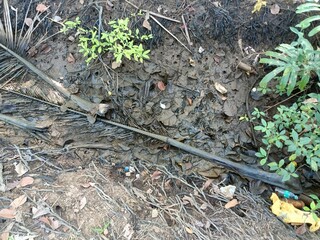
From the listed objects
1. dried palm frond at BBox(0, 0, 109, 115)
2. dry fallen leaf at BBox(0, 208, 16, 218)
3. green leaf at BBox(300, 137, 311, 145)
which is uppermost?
green leaf at BBox(300, 137, 311, 145)

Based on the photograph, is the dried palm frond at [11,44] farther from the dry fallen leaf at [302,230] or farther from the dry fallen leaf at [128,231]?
the dry fallen leaf at [302,230]

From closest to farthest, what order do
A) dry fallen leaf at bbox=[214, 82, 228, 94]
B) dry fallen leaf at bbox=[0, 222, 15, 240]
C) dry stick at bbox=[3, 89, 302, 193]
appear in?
dry fallen leaf at bbox=[0, 222, 15, 240]
dry stick at bbox=[3, 89, 302, 193]
dry fallen leaf at bbox=[214, 82, 228, 94]

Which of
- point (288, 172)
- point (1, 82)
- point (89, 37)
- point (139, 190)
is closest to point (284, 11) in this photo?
point (288, 172)

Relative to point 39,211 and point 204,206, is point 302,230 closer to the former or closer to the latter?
point 204,206

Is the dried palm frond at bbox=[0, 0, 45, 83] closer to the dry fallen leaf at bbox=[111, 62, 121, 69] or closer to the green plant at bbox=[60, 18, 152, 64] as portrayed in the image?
the green plant at bbox=[60, 18, 152, 64]

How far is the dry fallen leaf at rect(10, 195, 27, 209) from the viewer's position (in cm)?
228

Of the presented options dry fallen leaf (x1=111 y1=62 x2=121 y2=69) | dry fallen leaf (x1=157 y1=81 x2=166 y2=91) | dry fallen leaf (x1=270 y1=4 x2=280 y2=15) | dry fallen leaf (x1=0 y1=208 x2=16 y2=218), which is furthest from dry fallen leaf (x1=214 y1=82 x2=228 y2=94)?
dry fallen leaf (x1=0 y1=208 x2=16 y2=218)

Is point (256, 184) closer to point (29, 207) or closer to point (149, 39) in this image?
point (149, 39)

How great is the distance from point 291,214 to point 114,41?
1797 millimetres

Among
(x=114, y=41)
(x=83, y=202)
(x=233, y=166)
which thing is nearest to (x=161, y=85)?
(x=114, y=41)

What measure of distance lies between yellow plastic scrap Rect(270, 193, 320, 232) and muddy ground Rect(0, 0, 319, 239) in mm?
51

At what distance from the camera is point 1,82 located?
295 centimetres

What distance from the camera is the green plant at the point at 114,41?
2.76 meters

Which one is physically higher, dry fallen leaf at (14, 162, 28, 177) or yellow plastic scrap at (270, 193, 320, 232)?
yellow plastic scrap at (270, 193, 320, 232)
